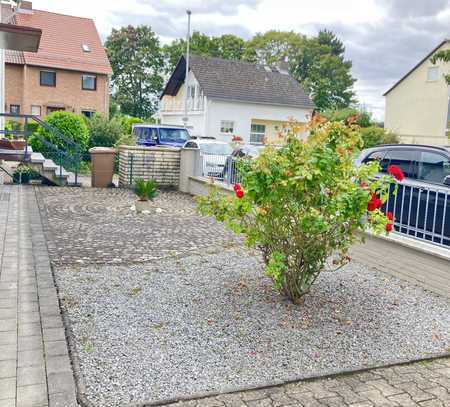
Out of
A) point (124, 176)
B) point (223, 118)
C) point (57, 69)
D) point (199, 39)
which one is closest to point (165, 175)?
point (124, 176)

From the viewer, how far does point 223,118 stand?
119ft

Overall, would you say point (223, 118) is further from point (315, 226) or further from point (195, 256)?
point (315, 226)

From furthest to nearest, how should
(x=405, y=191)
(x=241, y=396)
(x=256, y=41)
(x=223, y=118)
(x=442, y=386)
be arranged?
(x=256, y=41) < (x=223, y=118) < (x=405, y=191) < (x=442, y=386) < (x=241, y=396)

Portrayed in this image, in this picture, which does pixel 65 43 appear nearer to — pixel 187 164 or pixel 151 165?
pixel 151 165

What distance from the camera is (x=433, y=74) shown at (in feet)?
112

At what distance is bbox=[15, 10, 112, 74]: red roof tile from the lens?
37281 millimetres

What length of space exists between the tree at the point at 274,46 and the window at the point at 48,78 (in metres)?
31.0

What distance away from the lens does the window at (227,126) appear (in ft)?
120

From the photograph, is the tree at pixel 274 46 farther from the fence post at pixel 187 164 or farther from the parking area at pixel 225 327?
the parking area at pixel 225 327

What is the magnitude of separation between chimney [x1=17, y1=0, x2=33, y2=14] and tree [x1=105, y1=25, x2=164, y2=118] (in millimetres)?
19284

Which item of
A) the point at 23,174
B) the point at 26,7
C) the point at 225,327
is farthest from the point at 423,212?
the point at 26,7

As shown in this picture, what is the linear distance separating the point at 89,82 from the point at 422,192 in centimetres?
3577

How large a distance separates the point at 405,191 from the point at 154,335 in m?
4.36

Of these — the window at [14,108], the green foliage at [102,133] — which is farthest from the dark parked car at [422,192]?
the window at [14,108]
